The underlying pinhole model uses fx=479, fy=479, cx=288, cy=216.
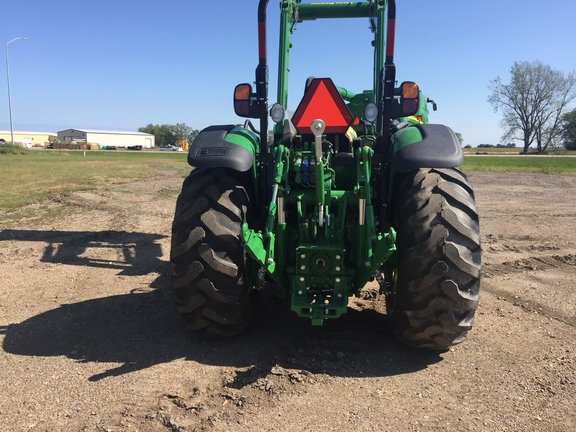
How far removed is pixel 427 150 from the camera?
354cm

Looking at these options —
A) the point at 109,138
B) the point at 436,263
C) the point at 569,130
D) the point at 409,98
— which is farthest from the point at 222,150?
the point at 109,138

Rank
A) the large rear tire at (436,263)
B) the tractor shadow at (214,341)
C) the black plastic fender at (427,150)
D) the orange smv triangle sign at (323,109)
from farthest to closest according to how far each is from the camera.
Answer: the orange smv triangle sign at (323,109)
the tractor shadow at (214,341)
the black plastic fender at (427,150)
the large rear tire at (436,263)

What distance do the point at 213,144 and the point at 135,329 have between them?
71.5 inches

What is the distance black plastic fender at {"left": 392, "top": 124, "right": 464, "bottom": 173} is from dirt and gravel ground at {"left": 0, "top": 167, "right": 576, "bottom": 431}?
1494 mm

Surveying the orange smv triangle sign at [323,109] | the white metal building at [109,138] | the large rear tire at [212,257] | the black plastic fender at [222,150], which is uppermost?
the white metal building at [109,138]

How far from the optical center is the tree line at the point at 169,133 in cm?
11781

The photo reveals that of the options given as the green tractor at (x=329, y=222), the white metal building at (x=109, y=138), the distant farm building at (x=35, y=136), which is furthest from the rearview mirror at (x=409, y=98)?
the distant farm building at (x=35, y=136)

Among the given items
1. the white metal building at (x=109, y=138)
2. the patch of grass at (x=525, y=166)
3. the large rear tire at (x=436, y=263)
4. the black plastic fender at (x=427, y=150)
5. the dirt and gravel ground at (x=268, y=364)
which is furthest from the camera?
the white metal building at (x=109, y=138)

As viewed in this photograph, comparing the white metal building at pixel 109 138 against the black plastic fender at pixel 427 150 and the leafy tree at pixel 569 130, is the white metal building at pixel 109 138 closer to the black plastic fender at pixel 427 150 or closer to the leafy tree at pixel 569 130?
the leafy tree at pixel 569 130

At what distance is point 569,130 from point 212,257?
7865 cm

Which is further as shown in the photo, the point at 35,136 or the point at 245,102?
the point at 35,136

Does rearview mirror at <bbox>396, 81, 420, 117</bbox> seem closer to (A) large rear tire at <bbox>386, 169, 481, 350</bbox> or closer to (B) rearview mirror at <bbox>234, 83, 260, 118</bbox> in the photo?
(A) large rear tire at <bbox>386, 169, 481, 350</bbox>

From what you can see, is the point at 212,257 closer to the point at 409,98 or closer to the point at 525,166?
the point at 409,98

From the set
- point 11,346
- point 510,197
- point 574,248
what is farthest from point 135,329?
point 510,197
